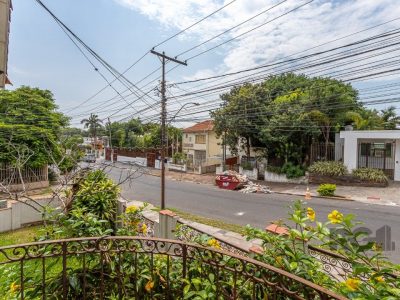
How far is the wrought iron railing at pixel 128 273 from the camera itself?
7.24 ft

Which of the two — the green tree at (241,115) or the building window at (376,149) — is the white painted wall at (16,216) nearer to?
the green tree at (241,115)

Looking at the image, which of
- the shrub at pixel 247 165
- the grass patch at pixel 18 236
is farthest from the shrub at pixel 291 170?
the grass patch at pixel 18 236

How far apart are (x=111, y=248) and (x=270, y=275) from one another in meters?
1.49

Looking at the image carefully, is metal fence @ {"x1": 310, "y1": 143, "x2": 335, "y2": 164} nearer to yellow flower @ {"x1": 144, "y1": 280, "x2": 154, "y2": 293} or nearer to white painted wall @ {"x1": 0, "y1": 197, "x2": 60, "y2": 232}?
white painted wall @ {"x1": 0, "y1": 197, "x2": 60, "y2": 232}

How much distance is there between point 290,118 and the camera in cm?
1880

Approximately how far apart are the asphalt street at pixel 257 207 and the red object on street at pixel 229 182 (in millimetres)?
1871

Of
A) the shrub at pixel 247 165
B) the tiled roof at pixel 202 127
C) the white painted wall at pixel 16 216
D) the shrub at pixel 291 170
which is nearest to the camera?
the white painted wall at pixel 16 216

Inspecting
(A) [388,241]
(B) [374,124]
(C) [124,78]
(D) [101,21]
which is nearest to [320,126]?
(B) [374,124]

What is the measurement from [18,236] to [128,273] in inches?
→ 300

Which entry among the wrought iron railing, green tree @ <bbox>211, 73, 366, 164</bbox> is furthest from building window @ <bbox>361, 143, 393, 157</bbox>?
the wrought iron railing

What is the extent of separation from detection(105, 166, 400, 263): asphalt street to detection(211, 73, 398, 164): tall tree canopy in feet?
17.8

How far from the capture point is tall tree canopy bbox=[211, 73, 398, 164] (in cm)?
1880

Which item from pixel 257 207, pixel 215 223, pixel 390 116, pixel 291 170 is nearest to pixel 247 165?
pixel 291 170

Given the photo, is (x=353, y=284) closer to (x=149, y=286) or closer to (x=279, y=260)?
(x=279, y=260)
